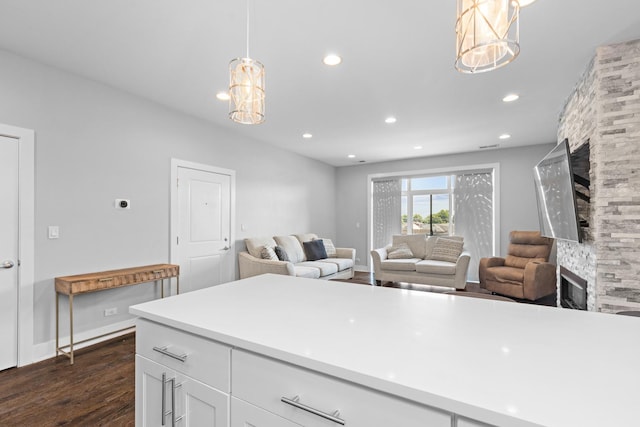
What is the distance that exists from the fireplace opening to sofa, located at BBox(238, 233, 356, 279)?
3.07 metres

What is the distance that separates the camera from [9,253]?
2.53 meters

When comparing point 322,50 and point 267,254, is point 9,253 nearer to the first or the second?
point 267,254

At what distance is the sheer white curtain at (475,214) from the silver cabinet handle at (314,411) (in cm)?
603

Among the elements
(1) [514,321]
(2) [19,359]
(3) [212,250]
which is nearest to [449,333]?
(1) [514,321]

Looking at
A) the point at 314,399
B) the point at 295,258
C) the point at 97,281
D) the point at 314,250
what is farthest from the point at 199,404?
the point at 314,250

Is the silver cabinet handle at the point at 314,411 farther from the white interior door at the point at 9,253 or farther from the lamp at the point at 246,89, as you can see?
the white interior door at the point at 9,253

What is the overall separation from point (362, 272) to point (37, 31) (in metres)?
6.30

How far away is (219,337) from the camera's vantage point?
3.08ft

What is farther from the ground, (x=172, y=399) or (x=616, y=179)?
(x=616, y=179)

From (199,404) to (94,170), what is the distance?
118 inches

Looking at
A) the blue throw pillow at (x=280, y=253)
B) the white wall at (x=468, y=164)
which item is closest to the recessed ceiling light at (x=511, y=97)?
the white wall at (x=468, y=164)

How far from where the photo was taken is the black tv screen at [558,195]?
2.65m

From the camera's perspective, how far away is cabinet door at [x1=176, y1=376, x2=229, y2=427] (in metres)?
0.94

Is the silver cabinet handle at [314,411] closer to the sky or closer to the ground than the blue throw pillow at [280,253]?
closer to the sky
